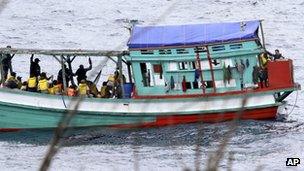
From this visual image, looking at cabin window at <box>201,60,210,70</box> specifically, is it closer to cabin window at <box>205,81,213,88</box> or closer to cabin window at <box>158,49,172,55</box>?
cabin window at <box>205,81,213,88</box>

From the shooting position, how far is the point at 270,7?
56344 millimetres

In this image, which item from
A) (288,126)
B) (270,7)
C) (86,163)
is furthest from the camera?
(270,7)

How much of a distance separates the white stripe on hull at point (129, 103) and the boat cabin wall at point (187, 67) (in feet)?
1.37

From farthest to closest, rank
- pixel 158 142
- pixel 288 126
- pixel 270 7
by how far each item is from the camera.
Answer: pixel 270 7, pixel 288 126, pixel 158 142

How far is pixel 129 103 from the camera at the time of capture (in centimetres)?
2488

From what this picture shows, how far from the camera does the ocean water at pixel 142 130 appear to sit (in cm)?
2189

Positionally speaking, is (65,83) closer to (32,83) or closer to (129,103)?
(32,83)

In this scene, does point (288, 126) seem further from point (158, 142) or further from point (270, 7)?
point (270, 7)

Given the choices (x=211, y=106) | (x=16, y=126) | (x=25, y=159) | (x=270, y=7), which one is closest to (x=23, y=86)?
(x=16, y=126)

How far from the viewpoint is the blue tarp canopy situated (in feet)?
82.0

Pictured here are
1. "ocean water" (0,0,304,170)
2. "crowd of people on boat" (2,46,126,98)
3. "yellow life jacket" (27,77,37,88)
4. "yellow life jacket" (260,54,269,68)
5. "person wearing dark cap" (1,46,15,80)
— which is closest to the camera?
"ocean water" (0,0,304,170)

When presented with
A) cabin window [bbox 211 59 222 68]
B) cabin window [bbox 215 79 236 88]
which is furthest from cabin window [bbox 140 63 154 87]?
cabin window [bbox 215 79 236 88]

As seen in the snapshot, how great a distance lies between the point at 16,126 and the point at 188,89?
5.44 m

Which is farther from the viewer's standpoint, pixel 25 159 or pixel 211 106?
pixel 211 106
